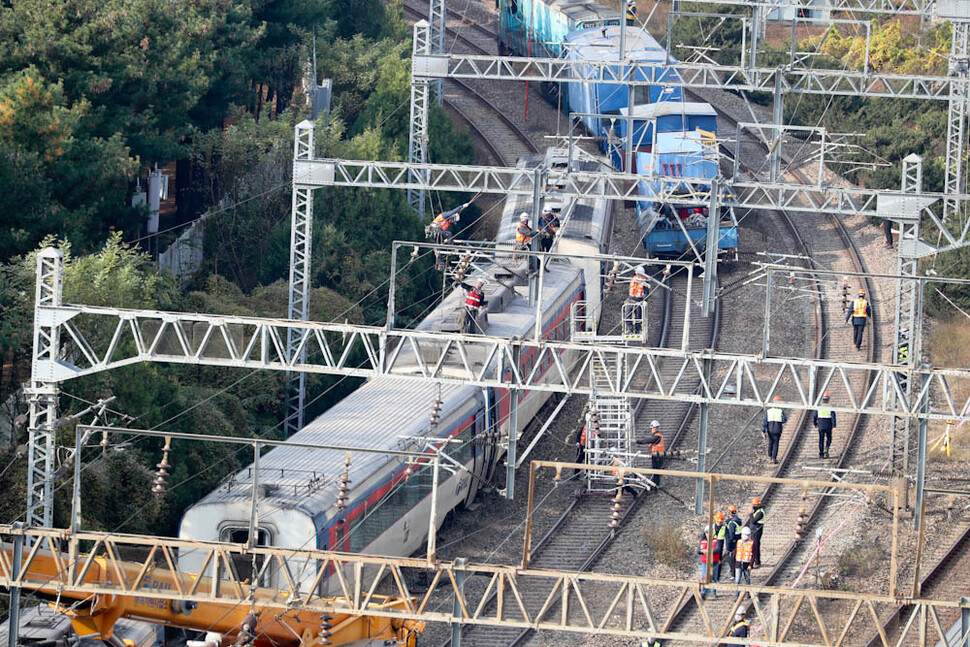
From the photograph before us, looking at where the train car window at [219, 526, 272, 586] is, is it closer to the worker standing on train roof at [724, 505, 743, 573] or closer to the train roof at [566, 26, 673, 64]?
the worker standing on train roof at [724, 505, 743, 573]

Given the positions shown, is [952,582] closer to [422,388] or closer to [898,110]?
[422,388]

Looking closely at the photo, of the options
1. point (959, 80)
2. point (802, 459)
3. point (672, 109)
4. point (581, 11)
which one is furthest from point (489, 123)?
point (802, 459)

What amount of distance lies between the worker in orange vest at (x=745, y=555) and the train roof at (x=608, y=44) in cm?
2234

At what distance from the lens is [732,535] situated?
1182 inches

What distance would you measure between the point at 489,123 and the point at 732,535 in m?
30.5

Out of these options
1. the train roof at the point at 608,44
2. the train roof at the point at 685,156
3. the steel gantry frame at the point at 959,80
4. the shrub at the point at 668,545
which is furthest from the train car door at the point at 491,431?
the train roof at the point at 608,44

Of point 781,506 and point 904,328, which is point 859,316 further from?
point 781,506

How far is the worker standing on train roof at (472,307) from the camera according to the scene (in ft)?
109

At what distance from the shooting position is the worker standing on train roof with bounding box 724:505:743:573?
97.4 ft

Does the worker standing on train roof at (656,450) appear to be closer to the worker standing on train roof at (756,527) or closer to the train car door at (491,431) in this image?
the train car door at (491,431)

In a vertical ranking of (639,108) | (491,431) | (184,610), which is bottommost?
(184,610)

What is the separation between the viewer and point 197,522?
2689cm

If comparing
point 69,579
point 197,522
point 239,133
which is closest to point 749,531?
point 197,522

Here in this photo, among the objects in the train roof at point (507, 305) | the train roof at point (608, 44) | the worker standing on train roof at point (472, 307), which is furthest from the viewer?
the train roof at point (608, 44)
